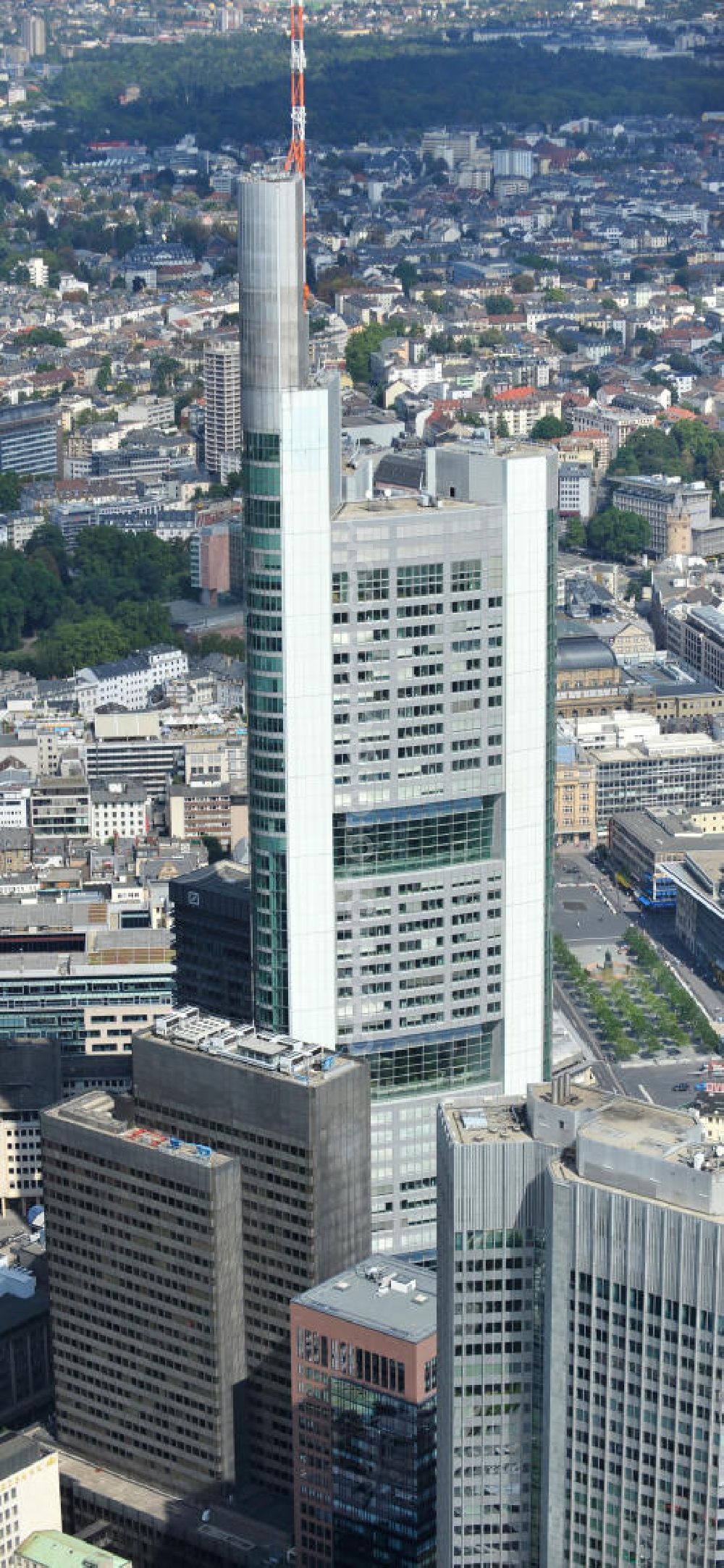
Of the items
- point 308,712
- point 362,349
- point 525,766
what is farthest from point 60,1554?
point 362,349

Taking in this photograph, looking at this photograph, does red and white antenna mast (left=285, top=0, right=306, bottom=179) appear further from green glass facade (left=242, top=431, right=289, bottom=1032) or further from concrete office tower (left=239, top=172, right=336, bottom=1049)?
green glass facade (left=242, top=431, right=289, bottom=1032)

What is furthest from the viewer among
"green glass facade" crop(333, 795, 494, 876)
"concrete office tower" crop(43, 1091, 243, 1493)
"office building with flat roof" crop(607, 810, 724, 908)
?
"office building with flat roof" crop(607, 810, 724, 908)

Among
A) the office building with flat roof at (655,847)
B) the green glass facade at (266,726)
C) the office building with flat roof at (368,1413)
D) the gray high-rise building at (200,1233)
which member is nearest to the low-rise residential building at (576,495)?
the office building with flat roof at (655,847)

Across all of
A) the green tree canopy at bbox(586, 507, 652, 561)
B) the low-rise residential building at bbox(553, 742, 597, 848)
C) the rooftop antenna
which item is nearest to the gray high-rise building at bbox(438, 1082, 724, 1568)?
the rooftop antenna

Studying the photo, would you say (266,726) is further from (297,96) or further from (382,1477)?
(382,1477)

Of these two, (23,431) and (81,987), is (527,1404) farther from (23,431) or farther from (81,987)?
(23,431)

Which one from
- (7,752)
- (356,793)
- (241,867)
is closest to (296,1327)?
(356,793)
